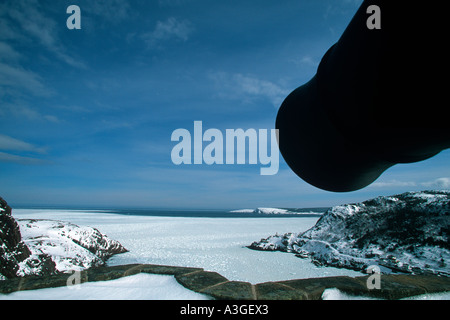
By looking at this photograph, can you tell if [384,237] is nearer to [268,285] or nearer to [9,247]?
[268,285]

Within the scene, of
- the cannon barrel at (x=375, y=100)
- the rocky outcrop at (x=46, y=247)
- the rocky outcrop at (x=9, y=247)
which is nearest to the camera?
the cannon barrel at (x=375, y=100)

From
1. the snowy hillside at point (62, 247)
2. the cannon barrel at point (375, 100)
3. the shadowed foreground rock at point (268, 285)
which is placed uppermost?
the cannon barrel at point (375, 100)

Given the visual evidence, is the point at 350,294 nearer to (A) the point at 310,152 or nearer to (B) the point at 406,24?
(A) the point at 310,152

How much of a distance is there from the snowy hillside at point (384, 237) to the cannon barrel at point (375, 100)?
4115mm

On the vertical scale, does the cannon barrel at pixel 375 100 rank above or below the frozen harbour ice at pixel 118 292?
above

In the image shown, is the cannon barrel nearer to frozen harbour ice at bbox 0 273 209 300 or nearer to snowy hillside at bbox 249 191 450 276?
frozen harbour ice at bbox 0 273 209 300

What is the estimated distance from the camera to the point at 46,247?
4289mm

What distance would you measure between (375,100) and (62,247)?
5.55 meters

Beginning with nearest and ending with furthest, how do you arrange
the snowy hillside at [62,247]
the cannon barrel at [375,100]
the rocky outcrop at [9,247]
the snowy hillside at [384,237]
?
1. the cannon barrel at [375,100]
2. the rocky outcrop at [9,247]
3. the snowy hillside at [62,247]
4. the snowy hillside at [384,237]

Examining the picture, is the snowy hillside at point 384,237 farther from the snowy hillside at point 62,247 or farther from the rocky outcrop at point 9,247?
the rocky outcrop at point 9,247

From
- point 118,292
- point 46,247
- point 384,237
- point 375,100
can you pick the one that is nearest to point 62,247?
point 46,247

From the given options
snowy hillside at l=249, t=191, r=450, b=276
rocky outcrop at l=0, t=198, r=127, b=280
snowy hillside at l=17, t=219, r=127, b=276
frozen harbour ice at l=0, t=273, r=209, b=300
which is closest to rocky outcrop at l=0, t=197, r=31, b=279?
rocky outcrop at l=0, t=198, r=127, b=280

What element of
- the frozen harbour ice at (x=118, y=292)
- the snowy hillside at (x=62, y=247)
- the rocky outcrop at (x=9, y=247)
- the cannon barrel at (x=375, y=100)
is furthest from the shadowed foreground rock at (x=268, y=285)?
the snowy hillside at (x=62, y=247)

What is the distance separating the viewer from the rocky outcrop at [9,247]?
3.28 metres
